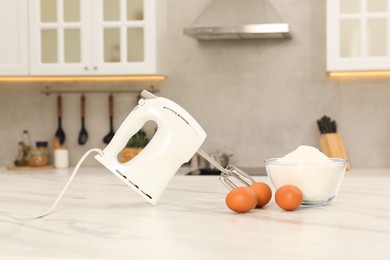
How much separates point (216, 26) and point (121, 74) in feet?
1.98

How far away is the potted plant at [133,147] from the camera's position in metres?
3.81

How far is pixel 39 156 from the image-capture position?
4.02 m

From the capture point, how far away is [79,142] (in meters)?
4.15

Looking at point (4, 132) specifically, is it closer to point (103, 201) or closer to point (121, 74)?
point (121, 74)

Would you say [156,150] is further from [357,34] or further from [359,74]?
[359,74]

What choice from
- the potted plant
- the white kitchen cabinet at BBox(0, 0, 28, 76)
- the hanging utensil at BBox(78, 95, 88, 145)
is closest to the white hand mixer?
the potted plant

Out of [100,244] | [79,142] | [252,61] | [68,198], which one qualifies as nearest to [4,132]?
[79,142]

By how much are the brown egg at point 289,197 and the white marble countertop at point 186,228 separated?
0.08 ft

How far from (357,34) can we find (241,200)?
84.6 inches

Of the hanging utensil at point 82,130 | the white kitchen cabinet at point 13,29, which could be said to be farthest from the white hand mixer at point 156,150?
the hanging utensil at point 82,130

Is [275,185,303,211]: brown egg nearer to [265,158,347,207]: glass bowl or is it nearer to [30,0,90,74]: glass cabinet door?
[265,158,347,207]: glass bowl

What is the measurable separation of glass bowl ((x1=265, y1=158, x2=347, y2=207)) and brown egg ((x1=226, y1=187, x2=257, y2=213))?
12 cm

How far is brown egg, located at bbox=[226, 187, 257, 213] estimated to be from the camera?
5.29ft

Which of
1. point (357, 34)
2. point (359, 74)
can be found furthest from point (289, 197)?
point (359, 74)
